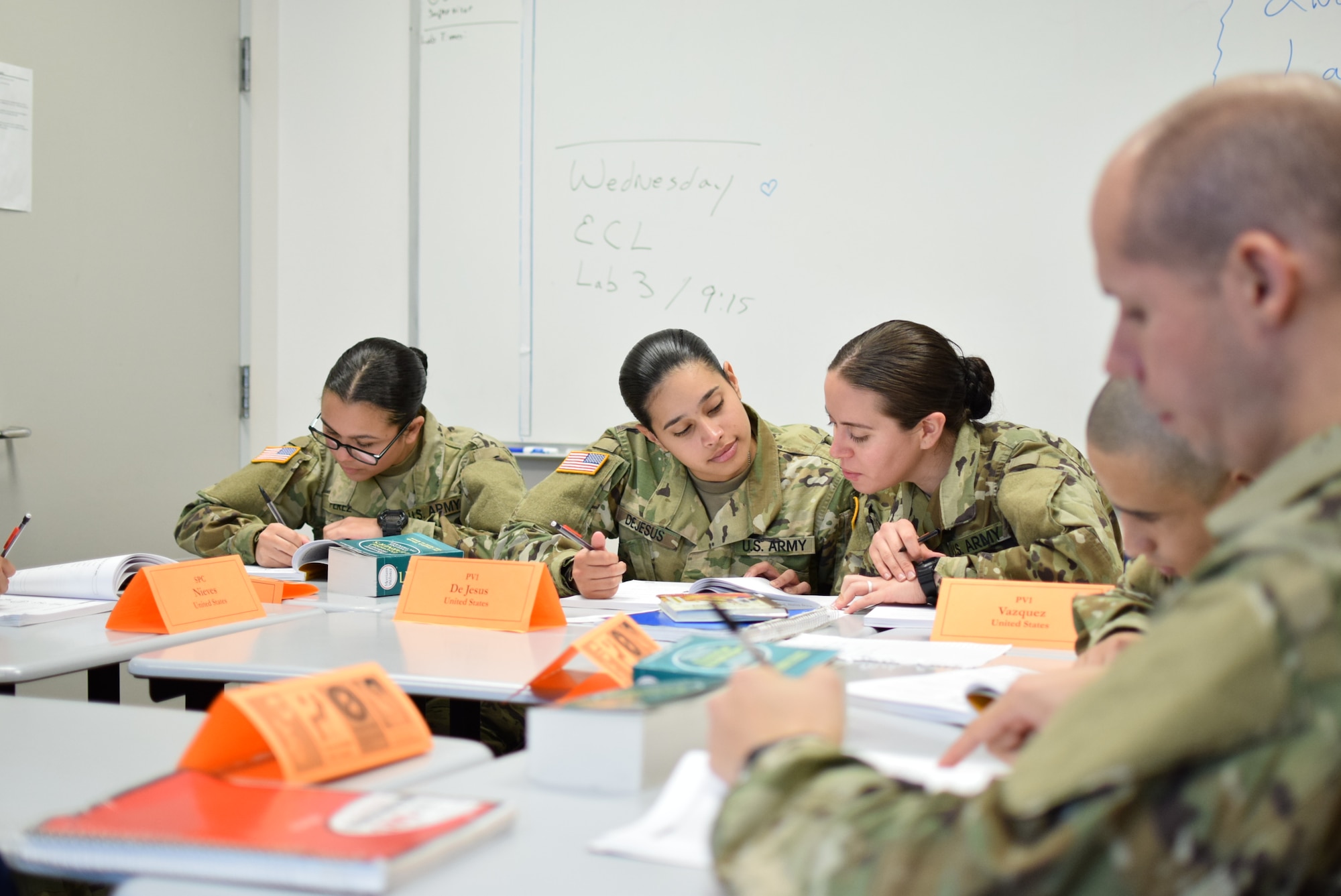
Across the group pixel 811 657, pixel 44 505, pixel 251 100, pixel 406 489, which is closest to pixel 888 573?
pixel 811 657

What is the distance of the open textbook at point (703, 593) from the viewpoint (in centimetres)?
196

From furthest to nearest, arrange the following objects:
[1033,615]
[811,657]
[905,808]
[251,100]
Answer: [251,100] < [1033,615] < [811,657] < [905,808]

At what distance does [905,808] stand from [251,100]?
3.80 meters

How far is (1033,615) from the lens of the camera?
1.61m

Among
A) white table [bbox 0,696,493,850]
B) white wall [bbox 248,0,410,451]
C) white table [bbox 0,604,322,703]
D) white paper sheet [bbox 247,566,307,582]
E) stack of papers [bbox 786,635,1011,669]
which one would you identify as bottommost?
white paper sheet [bbox 247,566,307,582]

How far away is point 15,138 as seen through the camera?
2.94 m

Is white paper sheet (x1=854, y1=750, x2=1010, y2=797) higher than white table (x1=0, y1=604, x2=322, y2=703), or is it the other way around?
white paper sheet (x1=854, y1=750, x2=1010, y2=797)

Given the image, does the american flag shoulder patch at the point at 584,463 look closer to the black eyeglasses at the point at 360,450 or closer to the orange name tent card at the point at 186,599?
the black eyeglasses at the point at 360,450

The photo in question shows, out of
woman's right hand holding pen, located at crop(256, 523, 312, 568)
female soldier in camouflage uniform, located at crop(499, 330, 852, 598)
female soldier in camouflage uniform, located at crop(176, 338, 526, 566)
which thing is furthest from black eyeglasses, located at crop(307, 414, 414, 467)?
female soldier in camouflage uniform, located at crop(499, 330, 852, 598)

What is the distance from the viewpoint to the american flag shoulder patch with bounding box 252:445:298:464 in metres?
2.99

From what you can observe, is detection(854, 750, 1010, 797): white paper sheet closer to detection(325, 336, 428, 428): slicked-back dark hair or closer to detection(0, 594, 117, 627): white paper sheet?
detection(0, 594, 117, 627): white paper sheet

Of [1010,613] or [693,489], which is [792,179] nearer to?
[693,489]

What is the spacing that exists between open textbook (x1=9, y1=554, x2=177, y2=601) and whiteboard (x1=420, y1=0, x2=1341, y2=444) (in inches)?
61.5

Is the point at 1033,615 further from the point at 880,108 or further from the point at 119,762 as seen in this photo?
the point at 880,108
